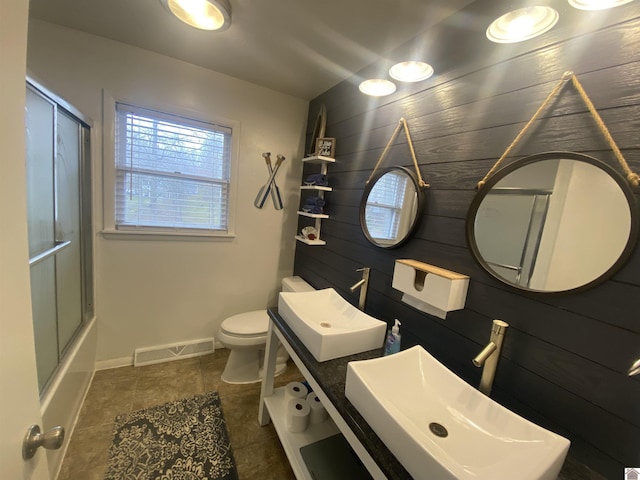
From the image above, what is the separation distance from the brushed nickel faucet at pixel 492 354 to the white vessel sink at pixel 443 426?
68 millimetres

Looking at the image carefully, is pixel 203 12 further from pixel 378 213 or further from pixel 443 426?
pixel 443 426

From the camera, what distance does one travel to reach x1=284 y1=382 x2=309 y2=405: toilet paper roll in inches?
63.3

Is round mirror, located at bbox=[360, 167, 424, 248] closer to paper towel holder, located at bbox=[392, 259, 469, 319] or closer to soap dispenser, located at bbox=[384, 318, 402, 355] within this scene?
paper towel holder, located at bbox=[392, 259, 469, 319]

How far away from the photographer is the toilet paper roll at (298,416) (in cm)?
145

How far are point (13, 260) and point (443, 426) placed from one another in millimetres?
1227

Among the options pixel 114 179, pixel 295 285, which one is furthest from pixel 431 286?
pixel 114 179

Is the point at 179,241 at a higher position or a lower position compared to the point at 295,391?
higher

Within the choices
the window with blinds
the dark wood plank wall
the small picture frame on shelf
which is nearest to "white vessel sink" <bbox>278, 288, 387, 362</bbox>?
the dark wood plank wall

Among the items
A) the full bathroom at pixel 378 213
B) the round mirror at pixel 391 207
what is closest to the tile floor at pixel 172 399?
the full bathroom at pixel 378 213

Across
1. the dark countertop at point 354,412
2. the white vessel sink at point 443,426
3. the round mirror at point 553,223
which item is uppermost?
the round mirror at point 553,223

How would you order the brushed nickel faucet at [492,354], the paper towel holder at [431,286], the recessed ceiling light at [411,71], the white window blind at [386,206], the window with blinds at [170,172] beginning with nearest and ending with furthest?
the brushed nickel faucet at [492,354] < the paper towel holder at [431,286] < the recessed ceiling light at [411,71] < the white window blind at [386,206] < the window with blinds at [170,172]

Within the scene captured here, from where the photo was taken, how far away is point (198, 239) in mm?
2162

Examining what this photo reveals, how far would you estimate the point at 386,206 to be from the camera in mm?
1527

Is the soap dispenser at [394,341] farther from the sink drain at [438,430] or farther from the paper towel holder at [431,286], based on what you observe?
the sink drain at [438,430]
